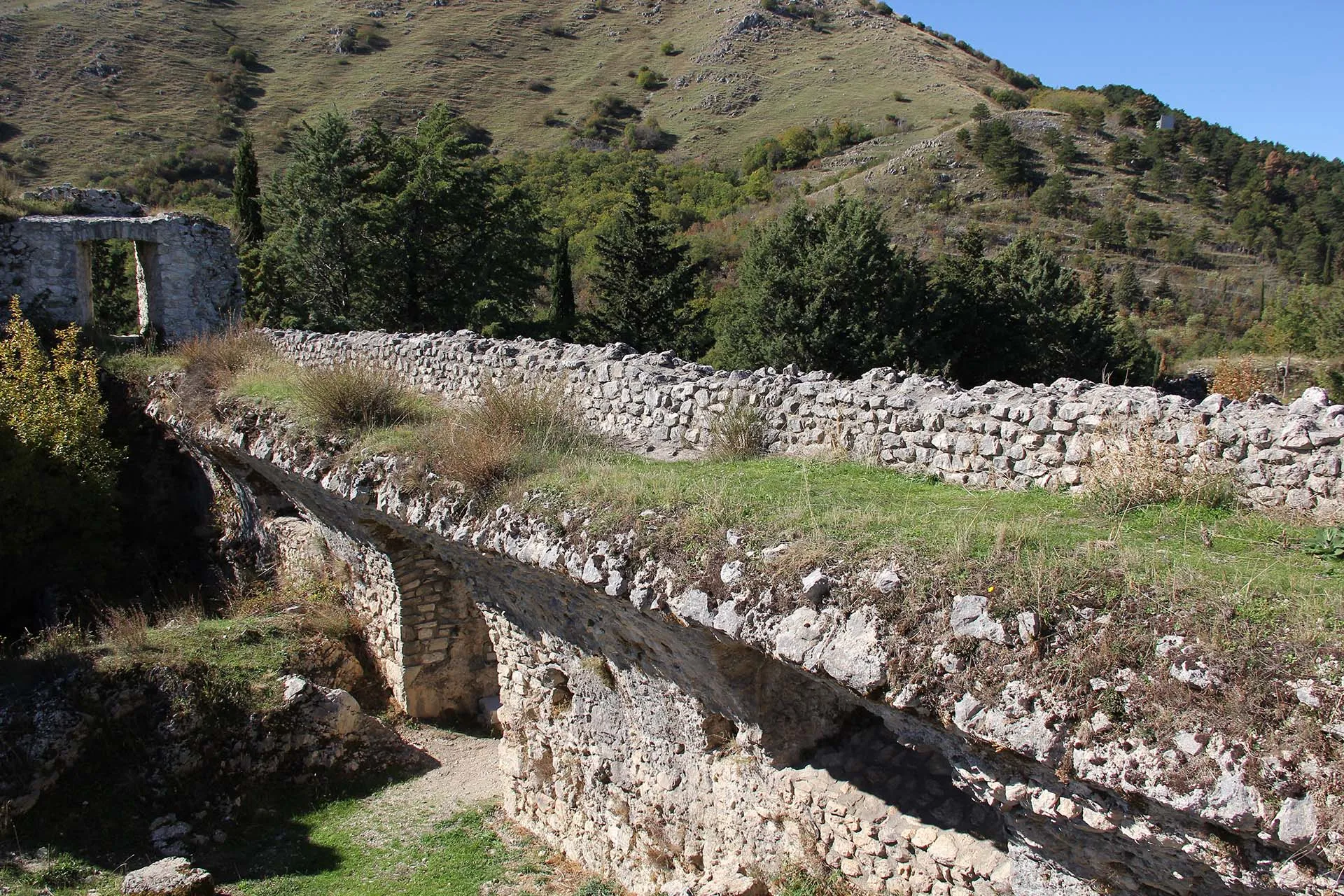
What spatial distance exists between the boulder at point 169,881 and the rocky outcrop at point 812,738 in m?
2.65

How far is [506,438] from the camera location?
718 cm

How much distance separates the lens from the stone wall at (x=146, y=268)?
18.4m

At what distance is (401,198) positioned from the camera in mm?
22031

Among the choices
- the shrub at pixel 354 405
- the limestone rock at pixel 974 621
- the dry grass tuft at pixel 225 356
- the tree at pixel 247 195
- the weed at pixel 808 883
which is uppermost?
the tree at pixel 247 195

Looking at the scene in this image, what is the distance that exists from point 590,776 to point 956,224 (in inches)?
1406

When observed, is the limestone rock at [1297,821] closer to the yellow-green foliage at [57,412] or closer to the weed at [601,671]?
the weed at [601,671]

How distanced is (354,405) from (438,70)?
61974 mm

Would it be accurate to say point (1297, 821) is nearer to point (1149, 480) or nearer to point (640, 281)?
point (1149, 480)

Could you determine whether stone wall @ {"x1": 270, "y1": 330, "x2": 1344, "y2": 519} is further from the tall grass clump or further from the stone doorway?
the stone doorway

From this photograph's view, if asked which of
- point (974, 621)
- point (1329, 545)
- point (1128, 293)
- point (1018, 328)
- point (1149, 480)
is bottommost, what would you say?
point (974, 621)

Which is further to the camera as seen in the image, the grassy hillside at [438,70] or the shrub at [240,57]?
the shrub at [240,57]

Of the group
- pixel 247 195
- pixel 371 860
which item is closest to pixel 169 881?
pixel 371 860

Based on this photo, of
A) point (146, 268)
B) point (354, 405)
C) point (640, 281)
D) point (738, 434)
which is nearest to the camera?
point (738, 434)

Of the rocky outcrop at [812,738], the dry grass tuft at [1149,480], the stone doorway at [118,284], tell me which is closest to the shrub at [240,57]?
the stone doorway at [118,284]
